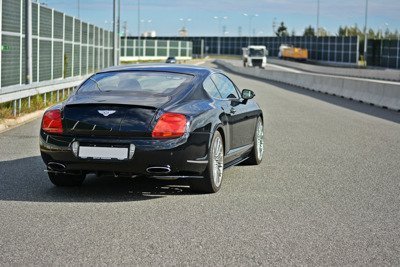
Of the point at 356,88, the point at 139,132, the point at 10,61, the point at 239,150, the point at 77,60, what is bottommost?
the point at 356,88

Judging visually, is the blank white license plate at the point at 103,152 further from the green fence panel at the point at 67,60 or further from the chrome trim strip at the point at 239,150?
the green fence panel at the point at 67,60

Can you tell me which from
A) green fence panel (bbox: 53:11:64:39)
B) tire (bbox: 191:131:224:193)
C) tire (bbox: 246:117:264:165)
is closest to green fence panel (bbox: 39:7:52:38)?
green fence panel (bbox: 53:11:64:39)

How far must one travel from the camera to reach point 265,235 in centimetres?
685

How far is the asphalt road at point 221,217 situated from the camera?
614cm

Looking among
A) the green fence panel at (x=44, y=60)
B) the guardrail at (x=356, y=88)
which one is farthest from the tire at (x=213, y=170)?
the guardrail at (x=356, y=88)

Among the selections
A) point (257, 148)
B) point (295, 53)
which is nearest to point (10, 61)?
point (257, 148)

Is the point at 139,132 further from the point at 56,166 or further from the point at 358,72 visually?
the point at 358,72

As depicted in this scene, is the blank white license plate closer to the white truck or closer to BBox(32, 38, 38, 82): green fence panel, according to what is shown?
BBox(32, 38, 38, 82): green fence panel

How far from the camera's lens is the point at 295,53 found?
120 m

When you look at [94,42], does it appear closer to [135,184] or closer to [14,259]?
[135,184]

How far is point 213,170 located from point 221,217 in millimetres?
1369

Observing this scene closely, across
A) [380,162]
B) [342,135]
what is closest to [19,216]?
[380,162]

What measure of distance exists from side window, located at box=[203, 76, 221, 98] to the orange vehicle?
360 ft

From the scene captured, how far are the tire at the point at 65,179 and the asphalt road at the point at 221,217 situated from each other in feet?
0.31
